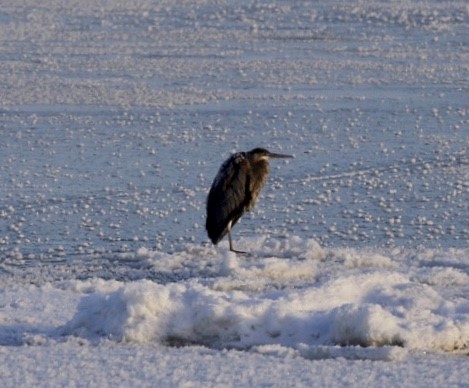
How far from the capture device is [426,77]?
16875mm

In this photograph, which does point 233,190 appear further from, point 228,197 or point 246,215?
point 246,215

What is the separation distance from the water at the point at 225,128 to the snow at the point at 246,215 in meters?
0.04

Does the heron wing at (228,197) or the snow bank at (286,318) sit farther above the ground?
the snow bank at (286,318)

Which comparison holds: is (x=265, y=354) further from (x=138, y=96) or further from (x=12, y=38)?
(x=12, y=38)

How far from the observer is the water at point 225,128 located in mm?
9742

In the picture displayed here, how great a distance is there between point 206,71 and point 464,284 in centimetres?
1013

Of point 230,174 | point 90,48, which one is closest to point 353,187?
point 230,174

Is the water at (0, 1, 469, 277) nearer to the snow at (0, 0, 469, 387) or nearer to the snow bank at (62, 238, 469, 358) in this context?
the snow at (0, 0, 469, 387)

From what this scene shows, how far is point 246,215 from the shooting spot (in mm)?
10383

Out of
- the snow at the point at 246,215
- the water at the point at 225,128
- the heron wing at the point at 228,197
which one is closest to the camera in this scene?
the snow at the point at 246,215

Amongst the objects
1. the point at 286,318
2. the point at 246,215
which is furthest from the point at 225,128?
the point at 286,318

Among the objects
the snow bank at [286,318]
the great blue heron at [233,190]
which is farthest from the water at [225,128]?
the snow bank at [286,318]

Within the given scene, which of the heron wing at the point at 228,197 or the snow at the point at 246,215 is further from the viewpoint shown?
the heron wing at the point at 228,197

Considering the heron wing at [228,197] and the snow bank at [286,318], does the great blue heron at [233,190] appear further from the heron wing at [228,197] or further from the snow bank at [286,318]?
the snow bank at [286,318]
